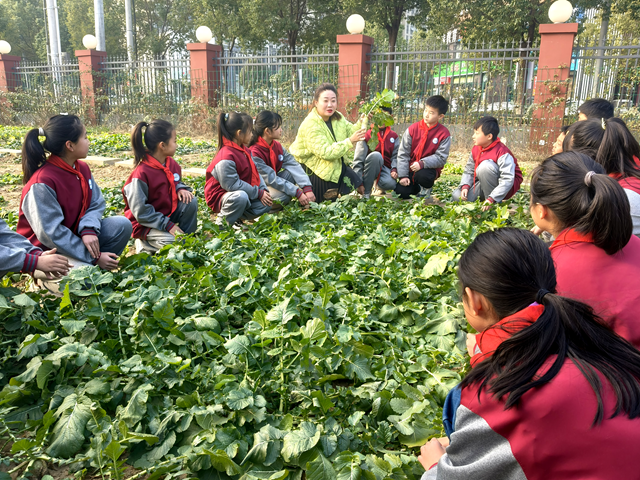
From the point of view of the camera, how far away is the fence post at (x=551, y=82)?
927 cm

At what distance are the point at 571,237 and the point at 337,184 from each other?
3639 mm

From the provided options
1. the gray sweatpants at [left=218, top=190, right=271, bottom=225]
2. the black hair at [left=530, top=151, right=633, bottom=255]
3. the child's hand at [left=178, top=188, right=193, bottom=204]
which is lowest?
the gray sweatpants at [left=218, top=190, right=271, bottom=225]

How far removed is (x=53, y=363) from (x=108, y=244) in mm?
1560

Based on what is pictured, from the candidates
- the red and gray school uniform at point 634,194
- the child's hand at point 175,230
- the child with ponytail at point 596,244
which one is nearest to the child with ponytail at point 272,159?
the child's hand at point 175,230

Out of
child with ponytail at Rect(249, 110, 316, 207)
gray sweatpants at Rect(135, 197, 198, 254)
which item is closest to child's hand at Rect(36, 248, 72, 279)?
gray sweatpants at Rect(135, 197, 198, 254)

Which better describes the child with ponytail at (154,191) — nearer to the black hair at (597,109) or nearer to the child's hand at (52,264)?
the child's hand at (52,264)

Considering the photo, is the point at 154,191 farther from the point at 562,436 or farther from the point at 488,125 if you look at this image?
the point at 562,436

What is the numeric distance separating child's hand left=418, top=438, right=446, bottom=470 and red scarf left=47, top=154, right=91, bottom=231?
2648 mm

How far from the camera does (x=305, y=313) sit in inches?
99.3

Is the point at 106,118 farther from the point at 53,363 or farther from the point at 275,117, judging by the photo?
the point at 53,363

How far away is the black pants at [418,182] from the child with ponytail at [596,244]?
11.9 ft

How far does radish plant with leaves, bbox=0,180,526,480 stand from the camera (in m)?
1.76

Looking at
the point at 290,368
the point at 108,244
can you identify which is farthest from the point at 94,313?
the point at 108,244

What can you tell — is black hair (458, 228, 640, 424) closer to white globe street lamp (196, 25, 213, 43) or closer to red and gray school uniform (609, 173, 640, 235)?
red and gray school uniform (609, 173, 640, 235)
